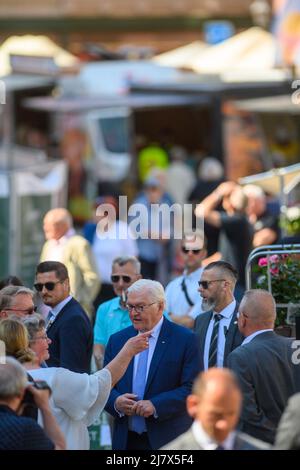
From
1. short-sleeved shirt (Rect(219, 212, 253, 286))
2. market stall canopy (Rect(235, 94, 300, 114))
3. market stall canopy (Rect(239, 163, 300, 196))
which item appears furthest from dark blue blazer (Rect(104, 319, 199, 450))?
market stall canopy (Rect(235, 94, 300, 114))

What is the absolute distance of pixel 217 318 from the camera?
9.66 m

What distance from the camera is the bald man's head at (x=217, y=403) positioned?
257 inches

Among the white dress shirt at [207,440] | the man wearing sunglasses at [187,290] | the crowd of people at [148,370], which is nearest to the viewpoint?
the white dress shirt at [207,440]

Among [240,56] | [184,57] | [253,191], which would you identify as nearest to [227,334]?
[253,191]

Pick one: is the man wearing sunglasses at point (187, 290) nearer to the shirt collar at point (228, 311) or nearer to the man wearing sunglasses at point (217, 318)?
the man wearing sunglasses at point (217, 318)

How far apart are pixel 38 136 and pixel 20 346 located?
63.3 feet

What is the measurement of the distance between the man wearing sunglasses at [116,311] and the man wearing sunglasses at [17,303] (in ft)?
4.53

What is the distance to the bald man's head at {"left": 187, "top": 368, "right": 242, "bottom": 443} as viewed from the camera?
6.53 m

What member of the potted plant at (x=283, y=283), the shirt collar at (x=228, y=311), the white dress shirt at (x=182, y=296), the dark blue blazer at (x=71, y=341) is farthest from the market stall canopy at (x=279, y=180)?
the dark blue blazer at (x=71, y=341)

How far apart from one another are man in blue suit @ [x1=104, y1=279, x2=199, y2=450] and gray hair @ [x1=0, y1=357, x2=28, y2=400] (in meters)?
1.85

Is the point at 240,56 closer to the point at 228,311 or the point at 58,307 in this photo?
the point at 58,307

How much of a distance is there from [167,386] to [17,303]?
1334mm

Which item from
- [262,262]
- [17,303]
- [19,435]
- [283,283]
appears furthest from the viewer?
[262,262]
